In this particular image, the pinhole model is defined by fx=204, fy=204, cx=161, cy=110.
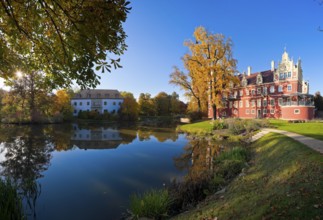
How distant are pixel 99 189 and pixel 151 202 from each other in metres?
3.45

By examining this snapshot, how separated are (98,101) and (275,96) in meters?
53.1

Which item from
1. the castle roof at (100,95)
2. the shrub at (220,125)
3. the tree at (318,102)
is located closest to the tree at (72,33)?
the shrub at (220,125)

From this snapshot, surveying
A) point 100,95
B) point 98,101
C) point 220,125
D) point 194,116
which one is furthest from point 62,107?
point 220,125

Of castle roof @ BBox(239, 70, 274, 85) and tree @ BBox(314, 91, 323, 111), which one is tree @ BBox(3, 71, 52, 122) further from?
tree @ BBox(314, 91, 323, 111)

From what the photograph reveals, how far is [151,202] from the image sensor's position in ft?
19.5

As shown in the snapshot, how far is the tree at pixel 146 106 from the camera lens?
242 ft

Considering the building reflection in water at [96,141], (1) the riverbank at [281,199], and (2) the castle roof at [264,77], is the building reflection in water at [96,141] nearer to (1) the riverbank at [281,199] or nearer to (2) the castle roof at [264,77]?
(1) the riverbank at [281,199]

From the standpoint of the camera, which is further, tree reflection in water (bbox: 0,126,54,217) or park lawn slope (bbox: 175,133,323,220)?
tree reflection in water (bbox: 0,126,54,217)

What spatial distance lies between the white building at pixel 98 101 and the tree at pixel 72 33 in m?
63.9

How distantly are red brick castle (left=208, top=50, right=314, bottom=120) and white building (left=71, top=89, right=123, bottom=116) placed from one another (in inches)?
1353

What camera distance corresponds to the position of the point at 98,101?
229 feet

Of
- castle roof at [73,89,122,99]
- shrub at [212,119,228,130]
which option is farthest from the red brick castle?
castle roof at [73,89,122,99]

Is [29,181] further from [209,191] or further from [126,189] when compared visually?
[209,191]

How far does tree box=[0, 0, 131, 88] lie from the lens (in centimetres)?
374
